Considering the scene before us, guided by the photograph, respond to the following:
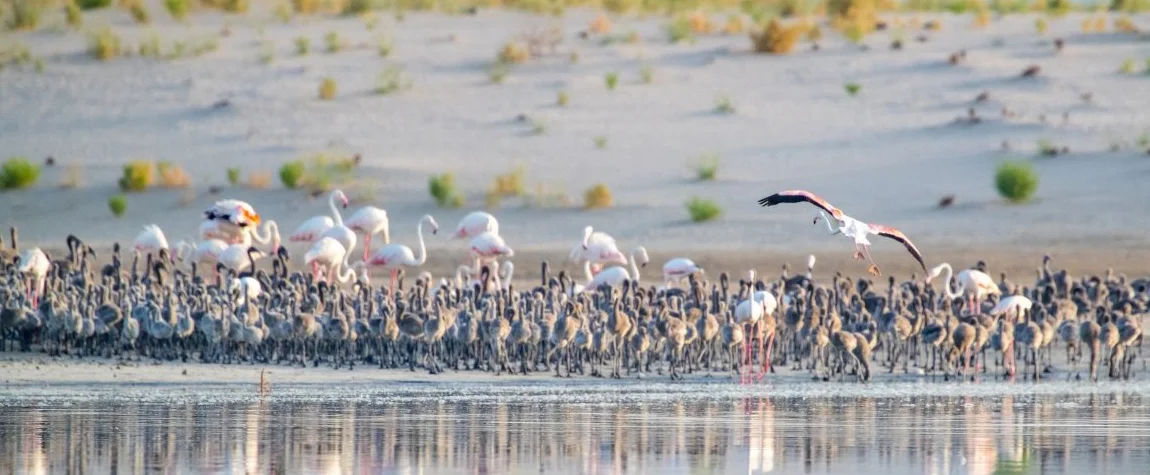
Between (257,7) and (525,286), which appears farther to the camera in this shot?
(257,7)

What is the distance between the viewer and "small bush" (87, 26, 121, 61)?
152 feet

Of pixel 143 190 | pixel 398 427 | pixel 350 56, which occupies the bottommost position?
pixel 398 427

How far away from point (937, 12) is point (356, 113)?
1818 cm

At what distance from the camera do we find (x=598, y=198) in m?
34.4

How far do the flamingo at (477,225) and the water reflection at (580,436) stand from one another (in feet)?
36.9

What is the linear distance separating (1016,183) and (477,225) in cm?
955

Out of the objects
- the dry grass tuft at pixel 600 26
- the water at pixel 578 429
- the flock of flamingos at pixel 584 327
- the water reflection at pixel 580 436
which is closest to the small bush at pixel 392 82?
the dry grass tuft at pixel 600 26

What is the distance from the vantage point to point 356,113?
137 ft

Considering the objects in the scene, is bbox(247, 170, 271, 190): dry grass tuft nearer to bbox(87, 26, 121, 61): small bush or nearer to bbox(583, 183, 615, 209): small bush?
bbox(583, 183, 615, 209): small bush

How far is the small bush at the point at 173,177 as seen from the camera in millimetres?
36531

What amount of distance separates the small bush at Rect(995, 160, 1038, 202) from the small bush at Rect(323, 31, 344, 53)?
1812 centimetres

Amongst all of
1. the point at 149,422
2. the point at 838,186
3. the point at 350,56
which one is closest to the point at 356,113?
the point at 350,56

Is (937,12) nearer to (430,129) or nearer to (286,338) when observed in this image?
(430,129)

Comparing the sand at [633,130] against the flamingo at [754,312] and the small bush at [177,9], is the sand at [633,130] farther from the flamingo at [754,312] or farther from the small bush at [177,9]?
the flamingo at [754,312]
